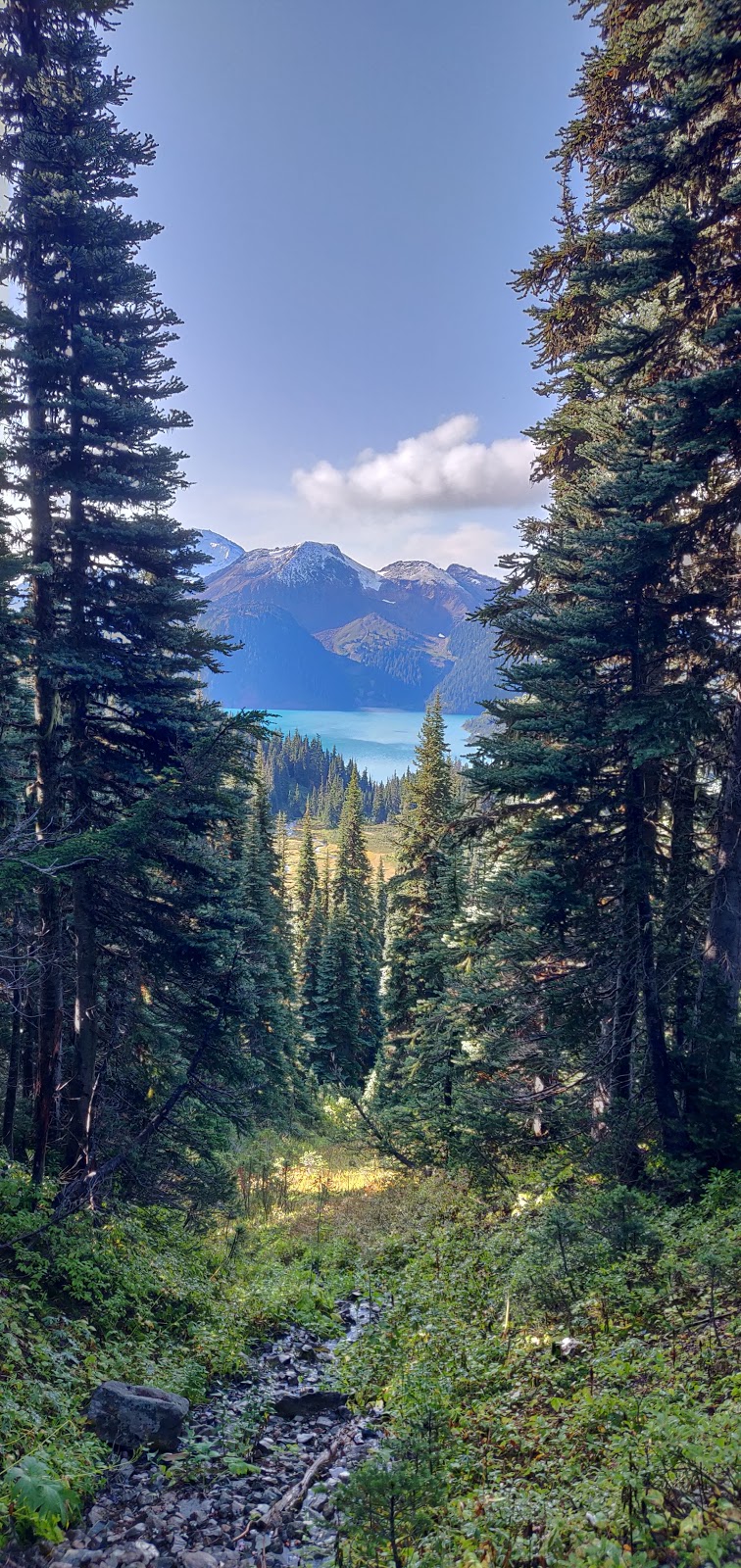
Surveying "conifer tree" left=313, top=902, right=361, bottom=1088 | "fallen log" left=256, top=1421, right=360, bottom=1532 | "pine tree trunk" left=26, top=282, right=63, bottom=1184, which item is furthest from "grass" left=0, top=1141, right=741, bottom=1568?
"conifer tree" left=313, top=902, right=361, bottom=1088

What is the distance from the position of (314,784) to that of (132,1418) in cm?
16981

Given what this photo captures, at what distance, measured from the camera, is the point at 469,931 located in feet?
40.0

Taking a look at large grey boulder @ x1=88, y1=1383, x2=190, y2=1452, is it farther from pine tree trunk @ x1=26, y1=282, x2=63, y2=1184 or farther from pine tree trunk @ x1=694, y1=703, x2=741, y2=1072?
pine tree trunk @ x1=694, y1=703, x2=741, y2=1072

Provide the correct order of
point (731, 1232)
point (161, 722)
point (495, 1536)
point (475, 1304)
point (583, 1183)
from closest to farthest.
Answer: point (495, 1536) → point (731, 1232) → point (475, 1304) → point (583, 1183) → point (161, 722)

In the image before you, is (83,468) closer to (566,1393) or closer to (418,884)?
(566,1393)

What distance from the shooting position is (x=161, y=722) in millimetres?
11117

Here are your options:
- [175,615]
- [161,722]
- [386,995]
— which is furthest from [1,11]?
[386,995]

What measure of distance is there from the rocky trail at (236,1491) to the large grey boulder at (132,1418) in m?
0.15

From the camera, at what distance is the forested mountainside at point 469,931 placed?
5.77 meters

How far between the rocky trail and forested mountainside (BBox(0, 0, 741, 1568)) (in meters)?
0.05

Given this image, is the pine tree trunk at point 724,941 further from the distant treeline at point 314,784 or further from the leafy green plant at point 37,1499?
the distant treeline at point 314,784

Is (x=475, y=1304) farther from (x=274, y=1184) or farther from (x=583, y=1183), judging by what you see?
(x=274, y=1184)

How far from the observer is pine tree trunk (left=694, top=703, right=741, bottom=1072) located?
27.1 feet

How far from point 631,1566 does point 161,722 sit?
10.5 m
